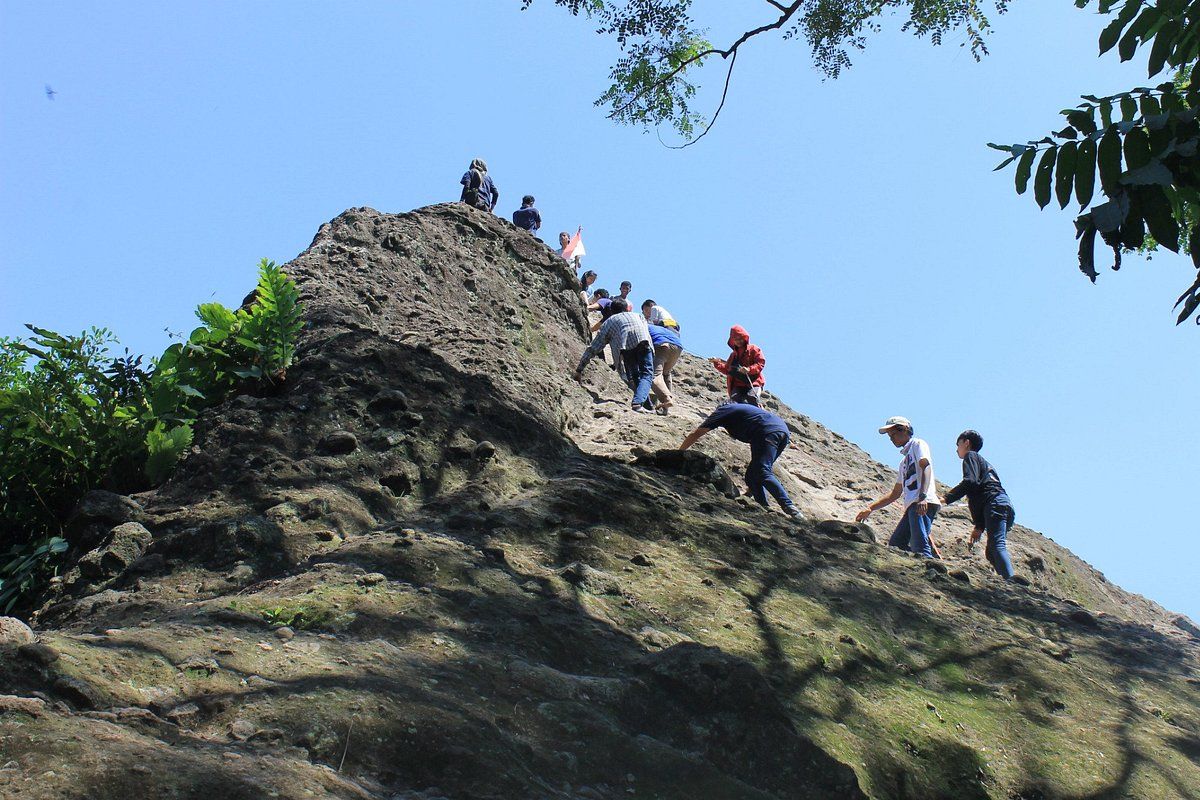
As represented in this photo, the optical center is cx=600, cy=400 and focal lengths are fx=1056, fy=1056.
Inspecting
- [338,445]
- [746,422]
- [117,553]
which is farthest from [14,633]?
[746,422]

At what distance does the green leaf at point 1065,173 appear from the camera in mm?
3695

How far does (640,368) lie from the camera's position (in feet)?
41.3

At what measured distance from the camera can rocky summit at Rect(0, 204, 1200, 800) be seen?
334 centimetres

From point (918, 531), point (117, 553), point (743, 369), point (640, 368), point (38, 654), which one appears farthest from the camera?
point (640, 368)

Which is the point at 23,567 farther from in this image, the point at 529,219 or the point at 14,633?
the point at 529,219

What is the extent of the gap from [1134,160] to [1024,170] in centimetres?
35

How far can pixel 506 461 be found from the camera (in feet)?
24.6

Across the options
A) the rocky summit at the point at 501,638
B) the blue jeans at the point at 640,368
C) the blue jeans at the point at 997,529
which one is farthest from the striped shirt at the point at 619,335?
the blue jeans at the point at 997,529

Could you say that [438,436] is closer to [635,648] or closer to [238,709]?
[635,648]

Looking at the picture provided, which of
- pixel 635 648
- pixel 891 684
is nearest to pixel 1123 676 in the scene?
pixel 891 684

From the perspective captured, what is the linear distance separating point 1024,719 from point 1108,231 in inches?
123

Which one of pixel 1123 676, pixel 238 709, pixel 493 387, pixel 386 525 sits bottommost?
pixel 238 709

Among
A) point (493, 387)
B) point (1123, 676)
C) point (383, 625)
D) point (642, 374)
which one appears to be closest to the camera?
point (383, 625)

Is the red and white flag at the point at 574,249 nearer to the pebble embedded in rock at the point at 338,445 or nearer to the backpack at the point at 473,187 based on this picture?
the backpack at the point at 473,187
